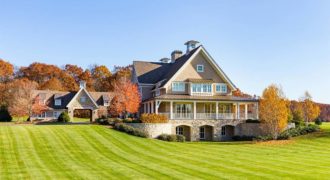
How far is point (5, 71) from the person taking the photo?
8000cm

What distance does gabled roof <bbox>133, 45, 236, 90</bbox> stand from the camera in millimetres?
42438

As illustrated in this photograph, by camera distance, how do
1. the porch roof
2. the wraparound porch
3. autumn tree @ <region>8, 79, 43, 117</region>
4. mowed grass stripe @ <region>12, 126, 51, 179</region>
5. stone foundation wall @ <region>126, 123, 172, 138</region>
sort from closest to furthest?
1. mowed grass stripe @ <region>12, 126, 51, 179</region>
2. stone foundation wall @ <region>126, 123, 172, 138</region>
3. the porch roof
4. the wraparound porch
5. autumn tree @ <region>8, 79, 43, 117</region>

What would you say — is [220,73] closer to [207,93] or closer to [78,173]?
[207,93]

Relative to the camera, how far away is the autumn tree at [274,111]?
34.7 meters

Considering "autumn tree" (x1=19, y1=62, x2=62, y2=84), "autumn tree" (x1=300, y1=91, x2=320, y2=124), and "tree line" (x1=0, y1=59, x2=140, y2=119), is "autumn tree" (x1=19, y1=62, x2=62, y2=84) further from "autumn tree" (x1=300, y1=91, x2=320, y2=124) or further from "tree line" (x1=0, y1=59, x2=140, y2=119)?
"autumn tree" (x1=300, y1=91, x2=320, y2=124)

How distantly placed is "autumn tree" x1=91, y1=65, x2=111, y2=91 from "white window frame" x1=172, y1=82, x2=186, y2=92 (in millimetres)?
44454

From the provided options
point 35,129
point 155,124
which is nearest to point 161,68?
point 155,124

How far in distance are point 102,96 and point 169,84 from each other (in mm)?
25909

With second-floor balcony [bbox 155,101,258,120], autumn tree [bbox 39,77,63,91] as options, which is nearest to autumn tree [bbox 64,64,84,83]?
autumn tree [bbox 39,77,63,91]

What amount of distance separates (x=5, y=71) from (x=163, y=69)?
160 feet

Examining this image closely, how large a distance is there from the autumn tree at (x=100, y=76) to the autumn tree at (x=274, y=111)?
54253mm

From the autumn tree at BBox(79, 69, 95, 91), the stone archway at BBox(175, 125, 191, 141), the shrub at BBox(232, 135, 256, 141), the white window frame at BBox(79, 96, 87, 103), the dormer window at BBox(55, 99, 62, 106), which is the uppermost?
the autumn tree at BBox(79, 69, 95, 91)

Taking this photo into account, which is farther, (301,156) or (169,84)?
(169,84)

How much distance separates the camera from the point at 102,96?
64188mm
